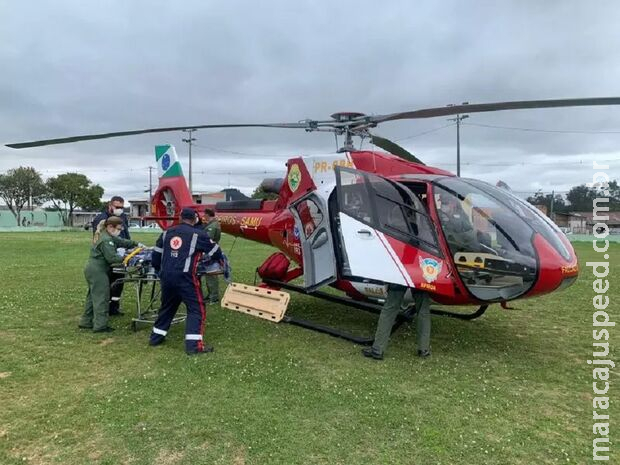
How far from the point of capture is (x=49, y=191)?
71.4m

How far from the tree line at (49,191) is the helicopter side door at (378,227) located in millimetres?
70756

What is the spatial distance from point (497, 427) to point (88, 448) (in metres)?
3.32

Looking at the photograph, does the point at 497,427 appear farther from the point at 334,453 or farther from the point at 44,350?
the point at 44,350

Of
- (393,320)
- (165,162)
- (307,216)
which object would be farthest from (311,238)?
(165,162)

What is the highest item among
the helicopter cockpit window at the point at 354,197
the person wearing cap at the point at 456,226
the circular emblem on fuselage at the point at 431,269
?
the helicopter cockpit window at the point at 354,197

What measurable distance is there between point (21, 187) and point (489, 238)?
3245 inches

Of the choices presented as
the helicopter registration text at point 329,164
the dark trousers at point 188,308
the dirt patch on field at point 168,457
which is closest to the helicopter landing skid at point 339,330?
the dark trousers at point 188,308

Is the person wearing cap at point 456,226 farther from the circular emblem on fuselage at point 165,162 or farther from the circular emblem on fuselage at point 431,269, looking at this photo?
the circular emblem on fuselage at point 165,162

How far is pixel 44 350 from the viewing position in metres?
6.06

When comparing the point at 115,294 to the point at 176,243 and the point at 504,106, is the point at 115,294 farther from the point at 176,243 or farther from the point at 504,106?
the point at 504,106

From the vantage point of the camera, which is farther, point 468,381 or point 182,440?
point 468,381

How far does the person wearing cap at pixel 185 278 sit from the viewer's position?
6.05 metres

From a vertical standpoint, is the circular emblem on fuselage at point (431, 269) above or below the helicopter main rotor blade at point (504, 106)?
below

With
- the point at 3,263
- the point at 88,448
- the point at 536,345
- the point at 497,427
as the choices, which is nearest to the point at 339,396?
the point at 497,427
